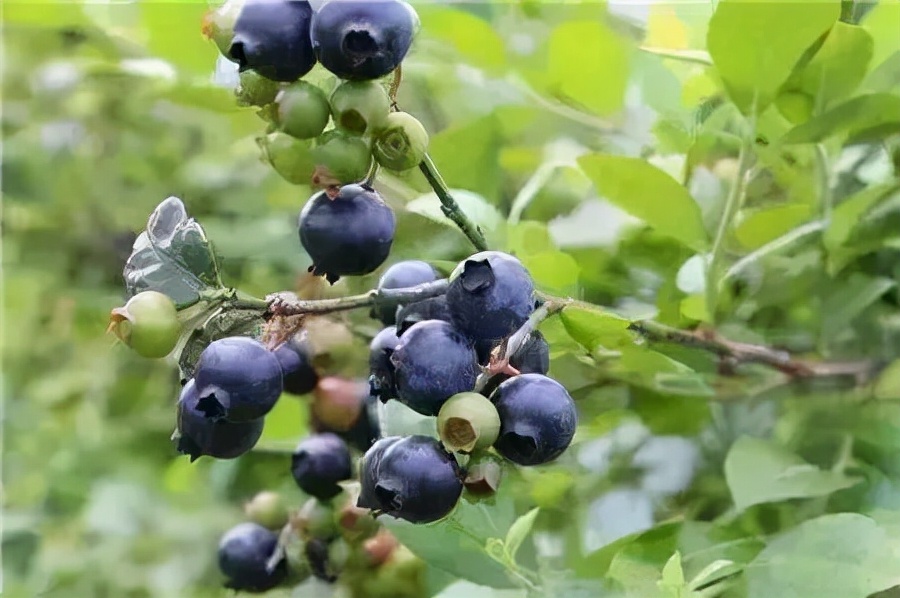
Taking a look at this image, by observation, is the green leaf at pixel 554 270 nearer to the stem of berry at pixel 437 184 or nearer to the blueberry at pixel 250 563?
the stem of berry at pixel 437 184

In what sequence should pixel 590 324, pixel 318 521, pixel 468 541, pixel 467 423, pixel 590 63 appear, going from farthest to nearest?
pixel 590 63
pixel 318 521
pixel 468 541
pixel 590 324
pixel 467 423

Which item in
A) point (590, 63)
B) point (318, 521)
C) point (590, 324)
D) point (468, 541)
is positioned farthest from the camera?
point (590, 63)

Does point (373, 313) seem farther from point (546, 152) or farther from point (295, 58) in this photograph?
point (546, 152)

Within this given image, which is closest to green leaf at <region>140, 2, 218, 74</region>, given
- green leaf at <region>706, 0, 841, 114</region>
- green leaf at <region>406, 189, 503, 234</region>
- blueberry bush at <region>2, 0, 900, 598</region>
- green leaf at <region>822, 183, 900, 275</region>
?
blueberry bush at <region>2, 0, 900, 598</region>

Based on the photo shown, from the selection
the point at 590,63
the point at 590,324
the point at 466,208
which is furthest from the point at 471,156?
the point at 590,324

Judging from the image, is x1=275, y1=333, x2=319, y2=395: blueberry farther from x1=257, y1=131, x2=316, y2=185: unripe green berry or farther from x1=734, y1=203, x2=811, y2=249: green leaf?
x1=734, y1=203, x2=811, y2=249: green leaf

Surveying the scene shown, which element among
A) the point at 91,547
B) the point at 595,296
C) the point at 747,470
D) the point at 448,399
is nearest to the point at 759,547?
the point at 747,470

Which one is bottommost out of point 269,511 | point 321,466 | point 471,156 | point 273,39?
point 269,511

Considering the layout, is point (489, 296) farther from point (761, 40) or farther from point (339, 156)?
point (761, 40)
